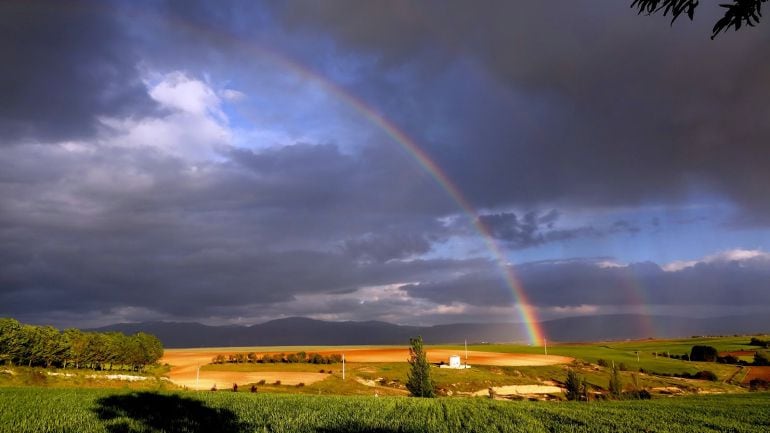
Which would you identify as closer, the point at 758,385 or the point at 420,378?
the point at 420,378

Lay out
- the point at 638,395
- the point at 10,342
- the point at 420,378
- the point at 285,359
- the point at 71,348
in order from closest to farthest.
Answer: the point at 420,378, the point at 638,395, the point at 10,342, the point at 71,348, the point at 285,359

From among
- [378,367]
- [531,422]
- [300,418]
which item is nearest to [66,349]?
[378,367]

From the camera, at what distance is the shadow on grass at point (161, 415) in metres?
24.3

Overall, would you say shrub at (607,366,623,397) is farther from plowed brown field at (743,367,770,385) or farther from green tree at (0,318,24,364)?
green tree at (0,318,24,364)

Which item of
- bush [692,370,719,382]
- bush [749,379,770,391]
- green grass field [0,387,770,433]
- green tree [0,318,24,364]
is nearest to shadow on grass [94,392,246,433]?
green grass field [0,387,770,433]

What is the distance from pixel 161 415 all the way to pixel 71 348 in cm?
8081

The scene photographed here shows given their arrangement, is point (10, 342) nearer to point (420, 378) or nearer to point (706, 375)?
point (420, 378)

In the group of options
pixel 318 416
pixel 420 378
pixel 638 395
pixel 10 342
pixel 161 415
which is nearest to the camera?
pixel 161 415

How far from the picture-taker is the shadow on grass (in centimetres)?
2431

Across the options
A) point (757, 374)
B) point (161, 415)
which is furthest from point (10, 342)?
point (757, 374)

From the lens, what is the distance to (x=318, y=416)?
31.1 m

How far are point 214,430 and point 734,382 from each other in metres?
114

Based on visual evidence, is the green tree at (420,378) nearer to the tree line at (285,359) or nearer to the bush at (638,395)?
the bush at (638,395)

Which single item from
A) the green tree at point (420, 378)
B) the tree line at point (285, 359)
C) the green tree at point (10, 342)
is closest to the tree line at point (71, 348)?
the green tree at point (10, 342)
